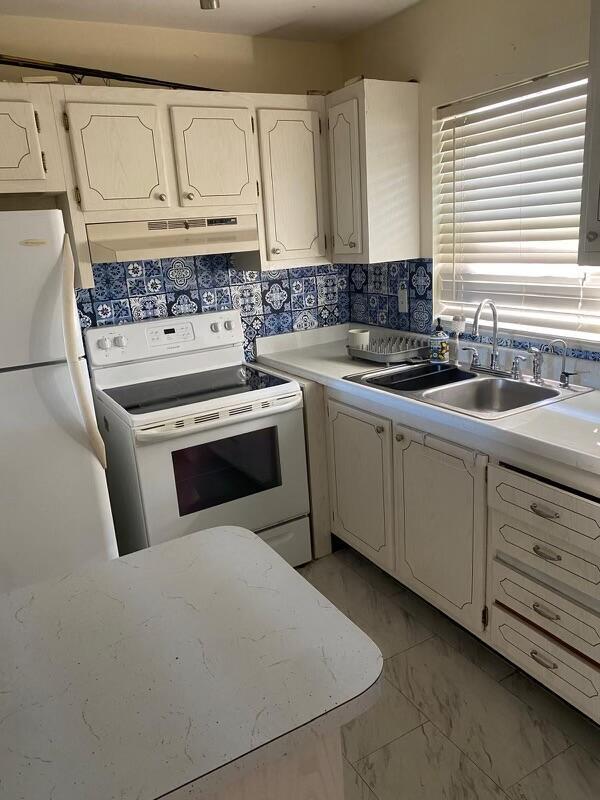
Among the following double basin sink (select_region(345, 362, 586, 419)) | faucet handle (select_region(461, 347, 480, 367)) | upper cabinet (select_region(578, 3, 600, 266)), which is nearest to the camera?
upper cabinet (select_region(578, 3, 600, 266))

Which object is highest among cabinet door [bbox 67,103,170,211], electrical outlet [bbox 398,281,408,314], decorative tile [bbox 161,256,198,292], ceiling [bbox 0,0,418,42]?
ceiling [bbox 0,0,418,42]

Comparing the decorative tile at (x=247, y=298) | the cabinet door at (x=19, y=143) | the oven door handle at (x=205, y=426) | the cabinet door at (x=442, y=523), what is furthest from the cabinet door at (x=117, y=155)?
the cabinet door at (x=442, y=523)

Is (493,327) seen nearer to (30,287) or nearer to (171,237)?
(171,237)

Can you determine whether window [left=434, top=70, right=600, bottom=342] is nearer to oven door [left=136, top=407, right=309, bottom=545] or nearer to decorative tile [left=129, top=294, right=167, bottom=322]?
oven door [left=136, top=407, right=309, bottom=545]

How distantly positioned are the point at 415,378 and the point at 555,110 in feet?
3.70

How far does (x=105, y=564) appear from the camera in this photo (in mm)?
1247

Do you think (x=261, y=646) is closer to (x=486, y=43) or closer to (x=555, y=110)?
(x=555, y=110)

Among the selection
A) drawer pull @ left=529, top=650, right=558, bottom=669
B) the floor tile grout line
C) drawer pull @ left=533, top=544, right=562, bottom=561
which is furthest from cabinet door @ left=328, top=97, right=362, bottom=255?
the floor tile grout line

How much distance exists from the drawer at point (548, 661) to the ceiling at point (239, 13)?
2.44m

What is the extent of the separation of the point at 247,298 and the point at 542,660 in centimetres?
203

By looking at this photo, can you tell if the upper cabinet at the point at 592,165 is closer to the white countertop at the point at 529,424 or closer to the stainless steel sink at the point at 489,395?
the white countertop at the point at 529,424

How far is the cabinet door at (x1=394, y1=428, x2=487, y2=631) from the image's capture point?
2.04 meters

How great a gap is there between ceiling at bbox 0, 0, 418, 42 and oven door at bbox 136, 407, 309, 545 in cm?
166

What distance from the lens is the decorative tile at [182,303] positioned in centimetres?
288
